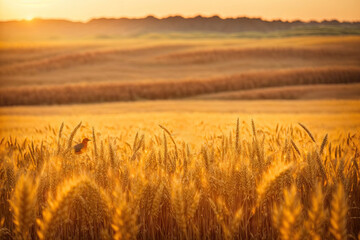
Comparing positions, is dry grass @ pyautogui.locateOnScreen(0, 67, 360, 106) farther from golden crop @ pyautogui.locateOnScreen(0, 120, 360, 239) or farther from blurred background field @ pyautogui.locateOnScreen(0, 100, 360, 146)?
golden crop @ pyautogui.locateOnScreen(0, 120, 360, 239)

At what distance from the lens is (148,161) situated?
189 cm

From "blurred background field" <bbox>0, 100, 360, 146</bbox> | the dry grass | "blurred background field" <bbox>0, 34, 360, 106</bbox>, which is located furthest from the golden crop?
the dry grass

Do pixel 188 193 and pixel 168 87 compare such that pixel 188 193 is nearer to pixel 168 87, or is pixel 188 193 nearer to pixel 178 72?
pixel 168 87

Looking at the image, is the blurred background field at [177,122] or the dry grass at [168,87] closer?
the blurred background field at [177,122]

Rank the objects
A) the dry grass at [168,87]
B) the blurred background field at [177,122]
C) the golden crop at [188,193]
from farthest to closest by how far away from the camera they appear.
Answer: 1. the dry grass at [168,87]
2. the blurred background field at [177,122]
3. the golden crop at [188,193]

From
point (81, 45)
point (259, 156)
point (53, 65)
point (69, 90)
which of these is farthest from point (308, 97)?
point (81, 45)

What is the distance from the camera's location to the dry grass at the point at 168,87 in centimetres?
1762

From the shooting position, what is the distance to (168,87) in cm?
1908

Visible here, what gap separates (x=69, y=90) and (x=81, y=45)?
1892 centimetres

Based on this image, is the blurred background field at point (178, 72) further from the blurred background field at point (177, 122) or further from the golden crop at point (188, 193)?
the golden crop at point (188, 193)

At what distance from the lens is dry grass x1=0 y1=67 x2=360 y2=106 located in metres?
17.6

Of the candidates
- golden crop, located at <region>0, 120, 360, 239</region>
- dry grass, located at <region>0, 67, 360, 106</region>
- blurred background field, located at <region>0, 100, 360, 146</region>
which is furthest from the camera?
dry grass, located at <region>0, 67, 360, 106</region>

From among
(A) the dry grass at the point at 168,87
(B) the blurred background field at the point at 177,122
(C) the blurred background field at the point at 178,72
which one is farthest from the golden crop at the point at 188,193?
(A) the dry grass at the point at 168,87

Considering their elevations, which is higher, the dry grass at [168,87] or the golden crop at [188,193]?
the dry grass at [168,87]
